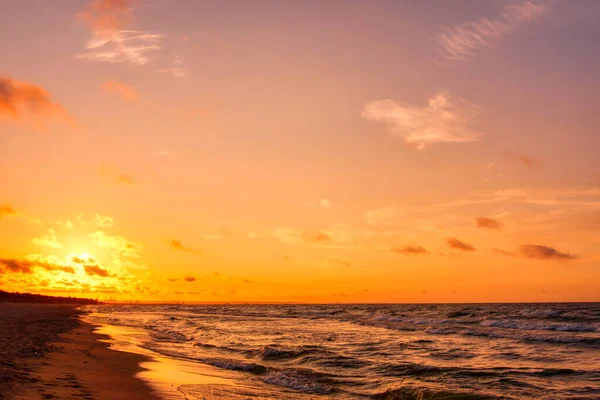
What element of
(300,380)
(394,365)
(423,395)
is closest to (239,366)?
(300,380)

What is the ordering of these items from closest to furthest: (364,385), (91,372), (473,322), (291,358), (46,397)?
1. (46,397)
2. (91,372)
3. (364,385)
4. (291,358)
5. (473,322)

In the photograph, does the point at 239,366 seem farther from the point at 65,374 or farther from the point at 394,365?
the point at 65,374

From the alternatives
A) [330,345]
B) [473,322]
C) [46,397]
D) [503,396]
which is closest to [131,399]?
[46,397]

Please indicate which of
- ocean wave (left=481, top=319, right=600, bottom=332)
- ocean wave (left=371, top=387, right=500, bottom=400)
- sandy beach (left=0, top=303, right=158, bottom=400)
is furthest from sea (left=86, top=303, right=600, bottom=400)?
sandy beach (left=0, top=303, right=158, bottom=400)

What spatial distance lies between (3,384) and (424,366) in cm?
1832

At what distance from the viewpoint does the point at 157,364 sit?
25547mm

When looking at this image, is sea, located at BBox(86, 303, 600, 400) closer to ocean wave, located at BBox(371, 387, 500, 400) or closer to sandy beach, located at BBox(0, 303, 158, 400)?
ocean wave, located at BBox(371, 387, 500, 400)

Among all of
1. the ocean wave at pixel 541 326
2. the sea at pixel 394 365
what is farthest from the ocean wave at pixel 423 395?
the ocean wave at pixel 541 326

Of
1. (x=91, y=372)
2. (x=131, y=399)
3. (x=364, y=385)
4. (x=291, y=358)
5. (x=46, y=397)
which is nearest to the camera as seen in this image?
(x=46, y=397)

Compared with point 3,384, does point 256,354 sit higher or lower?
lower

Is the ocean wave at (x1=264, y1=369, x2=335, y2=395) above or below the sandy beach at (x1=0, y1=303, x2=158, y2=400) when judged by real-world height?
below

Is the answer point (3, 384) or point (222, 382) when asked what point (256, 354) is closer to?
point (222, 382)

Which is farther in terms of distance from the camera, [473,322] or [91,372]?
[473,322]

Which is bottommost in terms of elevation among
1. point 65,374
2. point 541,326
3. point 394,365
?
point 541,326
